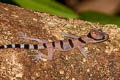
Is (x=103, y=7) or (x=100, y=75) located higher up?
(x=103, y=7)

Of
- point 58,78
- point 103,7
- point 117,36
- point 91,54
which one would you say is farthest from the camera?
point 103,7

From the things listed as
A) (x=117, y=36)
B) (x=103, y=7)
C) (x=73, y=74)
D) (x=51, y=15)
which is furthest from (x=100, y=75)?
(x=103, y=7)

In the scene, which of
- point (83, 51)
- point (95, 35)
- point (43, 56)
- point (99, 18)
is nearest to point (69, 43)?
point (83, 51)

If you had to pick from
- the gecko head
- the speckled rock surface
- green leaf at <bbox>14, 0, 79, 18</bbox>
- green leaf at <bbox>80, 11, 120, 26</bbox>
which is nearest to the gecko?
the gecko head

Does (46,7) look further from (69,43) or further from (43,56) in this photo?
(43,56)

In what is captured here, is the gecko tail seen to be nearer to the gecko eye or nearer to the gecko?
the gecko

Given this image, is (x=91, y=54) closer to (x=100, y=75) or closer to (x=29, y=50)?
(x=100, y=75)
